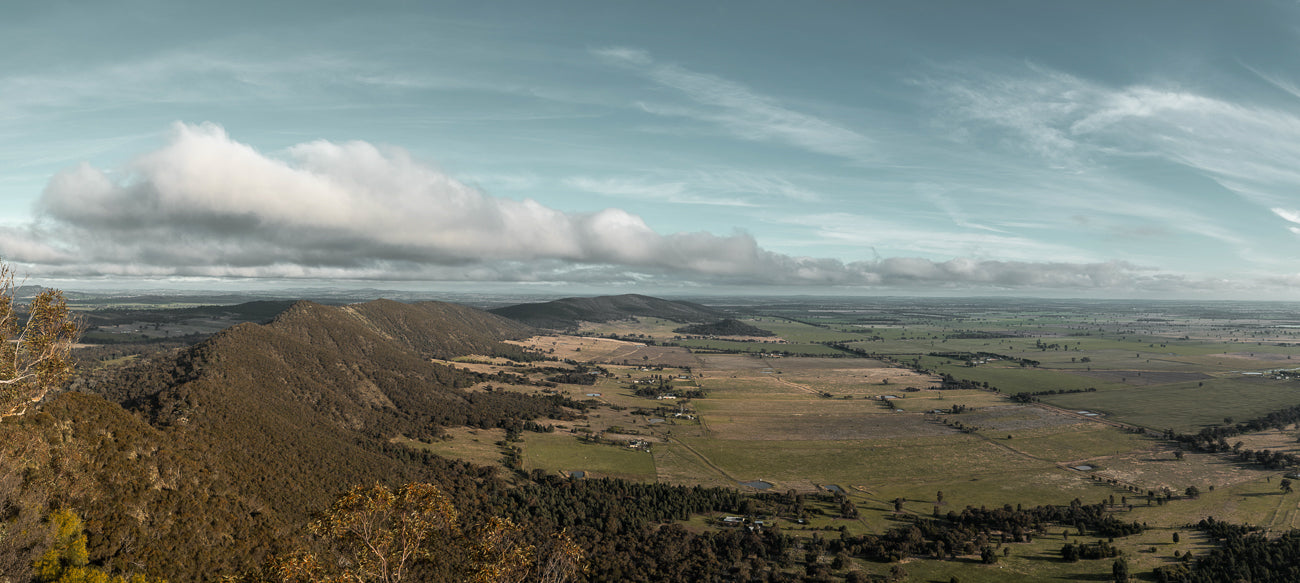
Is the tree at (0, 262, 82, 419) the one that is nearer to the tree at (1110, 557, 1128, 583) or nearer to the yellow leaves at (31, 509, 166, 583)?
the yellow leaves at (31, 509, 166, 583)

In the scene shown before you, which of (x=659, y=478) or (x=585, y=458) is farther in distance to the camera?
(x=585, y=458)

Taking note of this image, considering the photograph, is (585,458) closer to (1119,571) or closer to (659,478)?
(659,478)

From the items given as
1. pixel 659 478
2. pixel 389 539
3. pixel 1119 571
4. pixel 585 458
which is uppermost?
pixel 389 539

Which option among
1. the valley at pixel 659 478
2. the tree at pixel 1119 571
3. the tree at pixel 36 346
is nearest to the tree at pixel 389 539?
the tree at pixel 36 346

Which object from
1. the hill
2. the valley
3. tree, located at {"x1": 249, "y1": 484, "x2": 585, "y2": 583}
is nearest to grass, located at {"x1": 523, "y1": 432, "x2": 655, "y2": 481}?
the valley

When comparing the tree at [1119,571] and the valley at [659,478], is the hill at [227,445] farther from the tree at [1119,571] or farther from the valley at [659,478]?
the tree at [1119,571]

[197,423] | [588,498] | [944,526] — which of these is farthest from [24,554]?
[944,526]

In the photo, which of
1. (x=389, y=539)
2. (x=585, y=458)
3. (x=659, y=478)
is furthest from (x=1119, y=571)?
(x=585, y=458)

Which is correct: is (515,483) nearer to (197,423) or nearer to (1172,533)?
(197,423)
